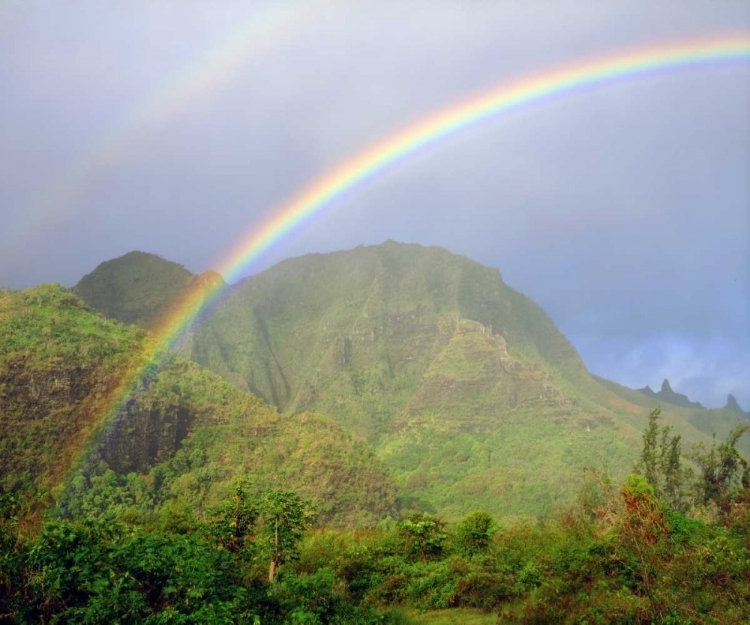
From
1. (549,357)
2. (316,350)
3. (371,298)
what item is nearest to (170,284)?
(316,350)

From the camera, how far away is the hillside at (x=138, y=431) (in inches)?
1980

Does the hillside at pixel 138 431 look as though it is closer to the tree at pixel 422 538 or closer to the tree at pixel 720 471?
the tree at pixel 422 538

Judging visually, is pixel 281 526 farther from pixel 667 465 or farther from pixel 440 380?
pixel 440 380

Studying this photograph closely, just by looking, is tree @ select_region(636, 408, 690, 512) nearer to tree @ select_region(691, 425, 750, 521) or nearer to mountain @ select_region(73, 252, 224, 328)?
tree @ select_region(691, 425, 750, 521)

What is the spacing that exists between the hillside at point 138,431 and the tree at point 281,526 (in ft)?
105

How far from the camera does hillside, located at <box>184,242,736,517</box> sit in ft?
352

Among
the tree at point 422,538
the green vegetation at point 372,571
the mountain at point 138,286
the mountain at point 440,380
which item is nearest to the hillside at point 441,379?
the mountain at point 440,380

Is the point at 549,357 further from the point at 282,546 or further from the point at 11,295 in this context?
the point at 282,546

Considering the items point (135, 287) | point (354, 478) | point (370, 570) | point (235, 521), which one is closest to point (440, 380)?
point (135, 287)

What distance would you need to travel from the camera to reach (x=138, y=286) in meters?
129

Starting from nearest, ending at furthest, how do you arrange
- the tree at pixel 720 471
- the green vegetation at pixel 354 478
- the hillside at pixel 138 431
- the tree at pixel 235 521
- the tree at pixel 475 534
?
the green vegetation at pixel 354 478, the tree at pixel 235 521, the tree at pixel 475 534, the tree at pixel 720 471, the hillside at pixel 138 431

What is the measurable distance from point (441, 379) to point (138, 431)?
92.7 meters

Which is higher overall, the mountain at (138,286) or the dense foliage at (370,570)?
the mountain at (138,286)

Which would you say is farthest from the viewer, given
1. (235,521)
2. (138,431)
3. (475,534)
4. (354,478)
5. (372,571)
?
(354,478)
